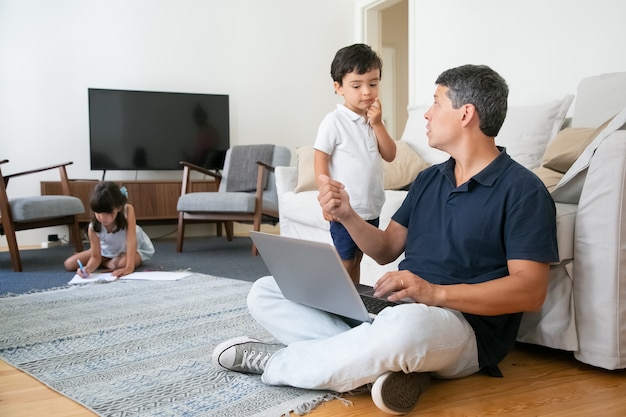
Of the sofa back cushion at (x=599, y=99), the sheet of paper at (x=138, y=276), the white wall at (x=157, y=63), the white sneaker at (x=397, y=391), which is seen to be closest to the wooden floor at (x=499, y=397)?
the white sneaker at (x=397, y=391)

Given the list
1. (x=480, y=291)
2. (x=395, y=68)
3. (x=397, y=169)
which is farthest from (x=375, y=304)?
(x=395, y=68)

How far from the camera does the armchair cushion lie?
3.36 meters

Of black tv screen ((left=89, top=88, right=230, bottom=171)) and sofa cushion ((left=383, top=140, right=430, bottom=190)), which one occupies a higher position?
black tv screen ((left=89, top=88, right=230, bottom=171))

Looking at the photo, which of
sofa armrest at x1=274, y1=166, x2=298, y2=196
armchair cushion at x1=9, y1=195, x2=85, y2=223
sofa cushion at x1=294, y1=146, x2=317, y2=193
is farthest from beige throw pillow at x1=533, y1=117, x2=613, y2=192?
armchair cushion at x1=9, y1=195, x2=85, y2=223

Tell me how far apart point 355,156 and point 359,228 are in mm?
321

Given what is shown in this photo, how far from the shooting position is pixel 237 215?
13.3 ft

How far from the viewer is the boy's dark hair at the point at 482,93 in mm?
1402

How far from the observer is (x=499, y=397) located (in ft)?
4.42

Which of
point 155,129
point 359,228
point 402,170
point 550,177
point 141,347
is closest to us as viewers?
point 359,228

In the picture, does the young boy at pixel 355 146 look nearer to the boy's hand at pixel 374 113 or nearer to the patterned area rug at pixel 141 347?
the boy's hand at pixel 374 113

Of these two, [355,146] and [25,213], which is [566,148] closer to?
[355,146]

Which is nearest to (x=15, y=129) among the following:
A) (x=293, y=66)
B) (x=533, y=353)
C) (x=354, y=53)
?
(x=293, y=66)

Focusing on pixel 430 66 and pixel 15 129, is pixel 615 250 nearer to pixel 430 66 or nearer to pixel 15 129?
pixel 430 66

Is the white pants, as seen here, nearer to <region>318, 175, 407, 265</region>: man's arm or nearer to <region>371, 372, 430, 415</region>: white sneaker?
<region>371, 372, 430, 415</region>: white sneaker
